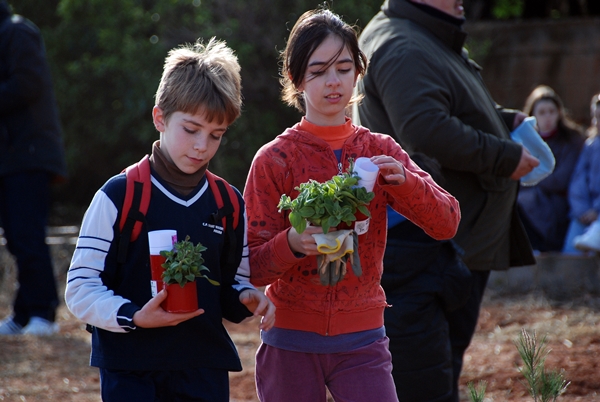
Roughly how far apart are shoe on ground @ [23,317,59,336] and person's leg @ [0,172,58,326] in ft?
0.16

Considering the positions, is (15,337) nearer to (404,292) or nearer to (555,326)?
(404,292)

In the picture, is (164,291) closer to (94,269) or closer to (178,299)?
(178,299)

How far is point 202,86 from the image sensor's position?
2.71 metres

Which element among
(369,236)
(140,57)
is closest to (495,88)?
(140,57)

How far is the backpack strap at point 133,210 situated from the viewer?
2.58 m

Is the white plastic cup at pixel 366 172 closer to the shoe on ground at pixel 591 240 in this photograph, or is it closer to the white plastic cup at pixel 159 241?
the white plastic cup at pixel 159 241

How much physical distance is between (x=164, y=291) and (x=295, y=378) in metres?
0.63

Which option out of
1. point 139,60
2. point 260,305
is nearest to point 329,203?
point 260,305

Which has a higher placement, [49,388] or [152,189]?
[152,189]

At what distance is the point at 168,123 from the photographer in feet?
9.01

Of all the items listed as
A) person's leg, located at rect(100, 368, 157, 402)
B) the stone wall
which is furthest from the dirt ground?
the stone wall

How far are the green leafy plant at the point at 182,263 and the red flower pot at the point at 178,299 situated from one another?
2 centimetres

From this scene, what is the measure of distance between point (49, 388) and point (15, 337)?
3.62 feet

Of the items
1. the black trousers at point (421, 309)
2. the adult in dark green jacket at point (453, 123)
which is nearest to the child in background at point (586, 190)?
the adult in dark green jacket at point (453, 123)
